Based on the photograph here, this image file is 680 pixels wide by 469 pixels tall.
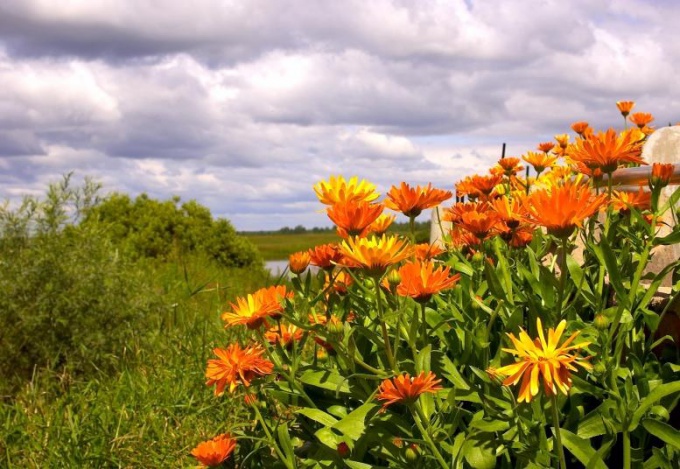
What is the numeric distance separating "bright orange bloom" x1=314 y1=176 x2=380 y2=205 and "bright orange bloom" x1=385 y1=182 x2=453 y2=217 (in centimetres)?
6

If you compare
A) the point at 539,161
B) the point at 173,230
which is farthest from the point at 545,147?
the point at 173,230

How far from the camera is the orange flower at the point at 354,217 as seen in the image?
196 centimetres

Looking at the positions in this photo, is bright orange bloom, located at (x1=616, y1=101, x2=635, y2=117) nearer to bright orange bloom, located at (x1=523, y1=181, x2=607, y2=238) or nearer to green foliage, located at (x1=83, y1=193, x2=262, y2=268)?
bright orange bloom, located at (x1=523, y1=181, x2=607, y2=238)

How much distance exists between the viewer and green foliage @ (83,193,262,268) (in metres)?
9.97

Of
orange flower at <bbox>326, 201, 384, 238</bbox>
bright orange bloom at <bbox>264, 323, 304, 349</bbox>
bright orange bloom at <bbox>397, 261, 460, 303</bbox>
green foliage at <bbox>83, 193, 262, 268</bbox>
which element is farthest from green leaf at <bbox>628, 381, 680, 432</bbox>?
green foliage at <bbox>83, 193, 262, 268</bbox>

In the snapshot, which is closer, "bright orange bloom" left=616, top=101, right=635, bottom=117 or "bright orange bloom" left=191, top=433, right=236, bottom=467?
"bright orange bloom" left=191, top=433, right=236, bottom=467

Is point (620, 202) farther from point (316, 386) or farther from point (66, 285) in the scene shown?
point (66, 285)

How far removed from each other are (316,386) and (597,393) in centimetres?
78

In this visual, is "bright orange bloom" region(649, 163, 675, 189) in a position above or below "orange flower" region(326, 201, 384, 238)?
above

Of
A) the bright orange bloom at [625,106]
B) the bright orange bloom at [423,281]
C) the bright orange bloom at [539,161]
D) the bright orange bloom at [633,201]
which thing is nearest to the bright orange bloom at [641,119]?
the bright orange bloom at [625,106]

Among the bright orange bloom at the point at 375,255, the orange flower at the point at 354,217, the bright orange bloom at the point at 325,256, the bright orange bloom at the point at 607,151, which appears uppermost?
the bright orange bloom at the point at 607,151

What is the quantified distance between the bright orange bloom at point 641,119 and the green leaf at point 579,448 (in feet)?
9.03

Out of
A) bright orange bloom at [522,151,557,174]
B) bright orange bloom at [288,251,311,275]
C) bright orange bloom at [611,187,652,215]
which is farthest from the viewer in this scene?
bright orange bloom at [522,151,557,174]

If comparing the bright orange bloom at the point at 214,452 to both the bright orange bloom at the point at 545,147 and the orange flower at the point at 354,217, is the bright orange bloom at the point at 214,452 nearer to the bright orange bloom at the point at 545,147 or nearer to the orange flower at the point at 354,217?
the orange flower at the point at 354,217
